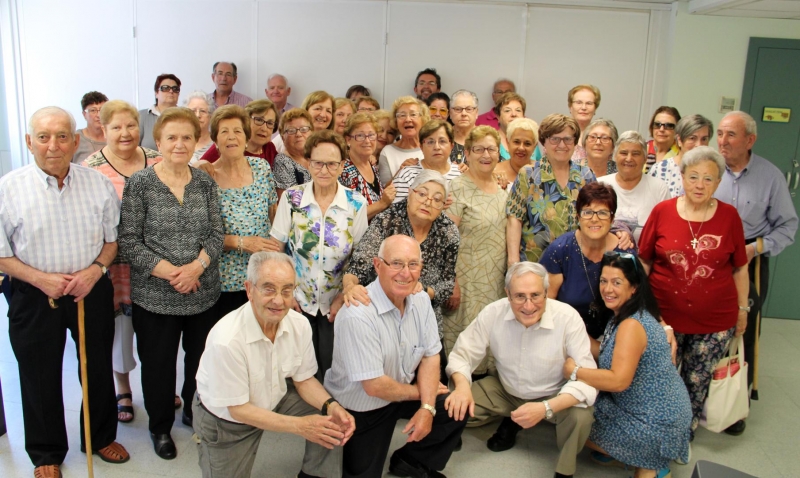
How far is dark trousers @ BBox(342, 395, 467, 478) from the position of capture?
2746 millimetres

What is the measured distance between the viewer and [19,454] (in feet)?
9.80

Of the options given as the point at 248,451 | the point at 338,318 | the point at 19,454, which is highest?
the point at 338,318

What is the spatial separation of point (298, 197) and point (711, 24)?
167 inches

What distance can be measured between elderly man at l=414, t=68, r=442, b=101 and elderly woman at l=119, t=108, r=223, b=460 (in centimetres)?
306

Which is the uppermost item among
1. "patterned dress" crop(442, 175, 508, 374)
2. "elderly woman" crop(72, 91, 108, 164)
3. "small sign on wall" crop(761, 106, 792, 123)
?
"small sign on wall" crop(761, 106, 792, 123)

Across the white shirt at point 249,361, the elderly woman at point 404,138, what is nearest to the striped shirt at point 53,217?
the white shirt at point 249,361

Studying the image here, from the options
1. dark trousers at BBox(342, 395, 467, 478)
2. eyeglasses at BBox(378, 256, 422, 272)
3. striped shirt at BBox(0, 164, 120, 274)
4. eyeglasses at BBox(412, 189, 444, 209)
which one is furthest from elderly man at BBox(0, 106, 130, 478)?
eyeglasses at BBox(412, 189, 444, 209)

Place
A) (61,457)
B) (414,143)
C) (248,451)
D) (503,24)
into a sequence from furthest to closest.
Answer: (503,24)
(414,143)
(61,457)
(248,451)

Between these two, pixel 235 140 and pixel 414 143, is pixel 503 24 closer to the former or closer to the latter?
pixel 414 143

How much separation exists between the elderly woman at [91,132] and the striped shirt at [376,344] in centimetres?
261

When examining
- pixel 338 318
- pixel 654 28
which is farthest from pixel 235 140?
pixel 654 28

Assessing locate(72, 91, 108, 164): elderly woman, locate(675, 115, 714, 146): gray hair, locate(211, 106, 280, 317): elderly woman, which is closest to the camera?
locate(211, 106, 280, 317): elderly woman

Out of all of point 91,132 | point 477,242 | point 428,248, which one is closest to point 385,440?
point 428,248

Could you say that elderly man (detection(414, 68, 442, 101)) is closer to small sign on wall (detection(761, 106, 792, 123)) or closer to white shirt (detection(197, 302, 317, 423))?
small sign on wall (detection(761, 106, 792, 123))
